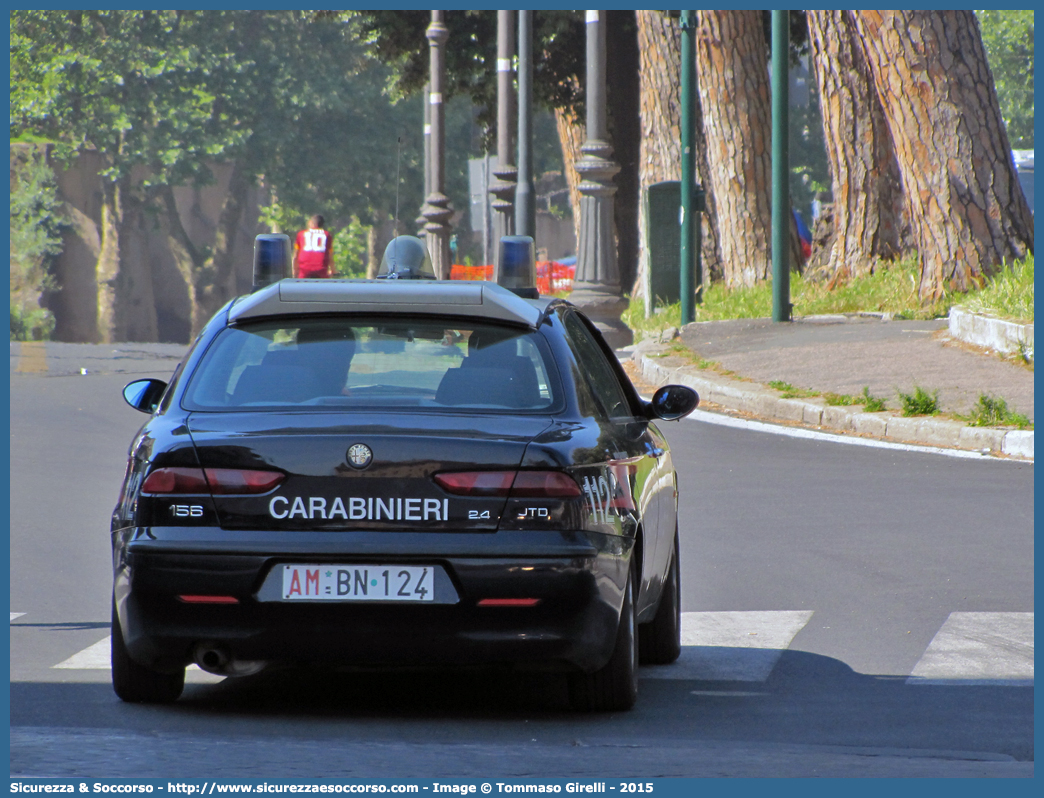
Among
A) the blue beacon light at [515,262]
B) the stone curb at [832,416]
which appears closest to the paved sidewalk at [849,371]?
the stone curb at [832,416]

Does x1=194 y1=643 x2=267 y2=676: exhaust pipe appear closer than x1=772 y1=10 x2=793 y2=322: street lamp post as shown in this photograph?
Yes

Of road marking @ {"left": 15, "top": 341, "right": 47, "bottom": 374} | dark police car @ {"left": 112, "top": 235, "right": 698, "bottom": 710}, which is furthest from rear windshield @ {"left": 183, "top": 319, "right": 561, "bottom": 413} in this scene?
road marking @ {"left": 15, "top": 341, "right": 47, "bottom": 374}

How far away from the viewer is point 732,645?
273 inches

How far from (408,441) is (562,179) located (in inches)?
2560

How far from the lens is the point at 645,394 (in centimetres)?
1703

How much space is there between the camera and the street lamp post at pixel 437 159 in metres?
29.7

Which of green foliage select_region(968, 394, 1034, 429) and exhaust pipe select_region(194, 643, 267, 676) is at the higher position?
green foliage select_region(968, 394, 1034, 429)

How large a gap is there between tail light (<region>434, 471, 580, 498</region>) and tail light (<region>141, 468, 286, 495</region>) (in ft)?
1.56

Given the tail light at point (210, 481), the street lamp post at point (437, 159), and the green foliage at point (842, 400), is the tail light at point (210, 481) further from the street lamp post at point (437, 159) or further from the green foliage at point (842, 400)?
the street lamp post at point (437, 159)

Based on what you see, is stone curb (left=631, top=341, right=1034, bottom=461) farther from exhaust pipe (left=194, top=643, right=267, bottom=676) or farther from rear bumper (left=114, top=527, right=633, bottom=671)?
exhaust pipe (left=194, top=643, right=267, bottom=676)

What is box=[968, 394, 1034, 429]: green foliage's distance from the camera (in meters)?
13.1

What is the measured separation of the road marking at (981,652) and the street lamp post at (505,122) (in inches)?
705

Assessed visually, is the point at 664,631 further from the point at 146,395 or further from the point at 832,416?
the point at 832,416

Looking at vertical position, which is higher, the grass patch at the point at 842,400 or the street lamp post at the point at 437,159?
the street lamp post at the point at 437,159
